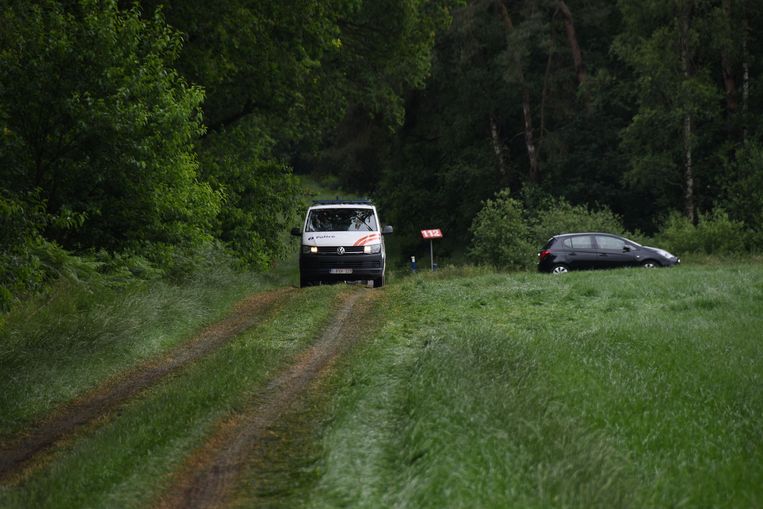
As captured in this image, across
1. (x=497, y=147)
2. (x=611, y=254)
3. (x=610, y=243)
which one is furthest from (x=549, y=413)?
(x=497, y=147)

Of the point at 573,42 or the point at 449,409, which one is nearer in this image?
the point at 449,409

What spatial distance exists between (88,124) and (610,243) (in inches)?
776

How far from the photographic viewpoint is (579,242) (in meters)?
28.2

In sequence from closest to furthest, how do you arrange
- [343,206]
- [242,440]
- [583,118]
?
[242,440]
[343,206]
[583,118]

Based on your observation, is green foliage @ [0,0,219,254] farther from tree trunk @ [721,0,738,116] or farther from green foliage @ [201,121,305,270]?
tree trunk @ [721,0,738,116]

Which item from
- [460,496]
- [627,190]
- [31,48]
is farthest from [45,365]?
[627,190]

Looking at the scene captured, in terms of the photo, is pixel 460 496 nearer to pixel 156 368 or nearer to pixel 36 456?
pixel 36 456

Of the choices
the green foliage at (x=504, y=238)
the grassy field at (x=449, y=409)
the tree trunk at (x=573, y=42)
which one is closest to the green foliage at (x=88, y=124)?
the grassy field at (x=449, y=409)

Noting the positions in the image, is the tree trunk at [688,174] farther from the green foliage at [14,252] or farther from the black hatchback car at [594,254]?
the green foliage at [14,252]

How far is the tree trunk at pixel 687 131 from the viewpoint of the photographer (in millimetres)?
35062

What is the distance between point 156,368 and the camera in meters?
11.7

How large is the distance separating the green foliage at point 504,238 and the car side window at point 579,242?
3.57 metres

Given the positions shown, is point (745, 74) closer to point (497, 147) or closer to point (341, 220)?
point (497, 147)

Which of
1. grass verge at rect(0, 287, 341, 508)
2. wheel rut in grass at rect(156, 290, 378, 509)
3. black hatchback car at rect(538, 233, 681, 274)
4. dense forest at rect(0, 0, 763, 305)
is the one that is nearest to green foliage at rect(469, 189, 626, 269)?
dense forest at rect(0, 0, 763, 305)
